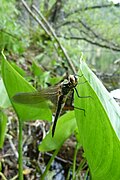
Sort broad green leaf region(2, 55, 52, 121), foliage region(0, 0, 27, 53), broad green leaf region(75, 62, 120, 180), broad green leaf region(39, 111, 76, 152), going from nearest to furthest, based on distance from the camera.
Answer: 1. broad green leaf region(75, 62, 120, 180)
2. broad green leaf region(2, 55, 52, 121)
3. broad green leaf region(39, 111, 76, 152)
4. foliage region(0, 0, 27, 53)

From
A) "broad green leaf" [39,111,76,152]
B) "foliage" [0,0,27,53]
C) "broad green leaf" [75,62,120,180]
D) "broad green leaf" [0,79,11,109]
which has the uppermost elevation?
"foliage" [0,0,27,53]

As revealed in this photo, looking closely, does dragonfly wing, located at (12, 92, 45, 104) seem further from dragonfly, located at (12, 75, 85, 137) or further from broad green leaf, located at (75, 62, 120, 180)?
broad green leaf, located at (75, 62, 120, 180)

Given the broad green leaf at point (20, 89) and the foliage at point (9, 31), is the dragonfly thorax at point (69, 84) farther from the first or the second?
the foliage at point (9, 31)

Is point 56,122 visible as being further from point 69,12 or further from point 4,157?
point 69,12

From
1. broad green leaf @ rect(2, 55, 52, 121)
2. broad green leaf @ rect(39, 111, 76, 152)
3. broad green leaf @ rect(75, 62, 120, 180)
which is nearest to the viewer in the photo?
broad green leaf @ rect(75, 62, 120, 180)

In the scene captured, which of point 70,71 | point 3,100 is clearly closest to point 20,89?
point 3,100

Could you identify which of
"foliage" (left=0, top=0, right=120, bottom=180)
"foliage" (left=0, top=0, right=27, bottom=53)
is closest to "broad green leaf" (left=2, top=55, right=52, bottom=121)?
"foliage" (left=0, top=0, right=120, bottom=180)
